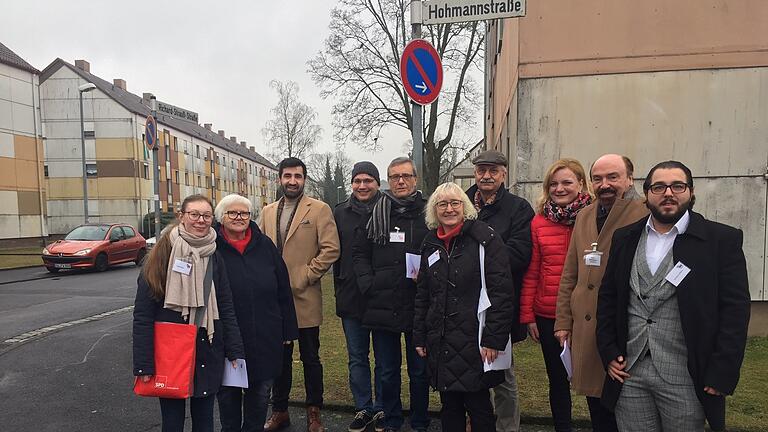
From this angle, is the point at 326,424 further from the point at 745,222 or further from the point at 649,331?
the point at 745,222

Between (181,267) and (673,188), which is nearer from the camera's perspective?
(673,188)

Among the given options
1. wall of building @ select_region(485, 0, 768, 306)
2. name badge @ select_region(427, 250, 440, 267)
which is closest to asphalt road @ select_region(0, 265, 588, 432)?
name badge @ select_region(427, 250, 440, 267)

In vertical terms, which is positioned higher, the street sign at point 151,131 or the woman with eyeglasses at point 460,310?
the street sign at point 151,131

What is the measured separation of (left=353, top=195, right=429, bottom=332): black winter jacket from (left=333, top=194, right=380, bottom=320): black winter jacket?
118 mm

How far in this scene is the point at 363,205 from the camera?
156 inches

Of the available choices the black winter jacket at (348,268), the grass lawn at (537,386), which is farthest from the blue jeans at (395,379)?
the grass lawn at (537,386)

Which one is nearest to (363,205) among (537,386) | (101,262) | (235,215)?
(235,215)

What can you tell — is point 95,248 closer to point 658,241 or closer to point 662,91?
point 662,91

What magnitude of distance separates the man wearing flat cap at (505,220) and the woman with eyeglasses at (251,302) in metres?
1.65

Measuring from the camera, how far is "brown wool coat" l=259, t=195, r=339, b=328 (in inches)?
155

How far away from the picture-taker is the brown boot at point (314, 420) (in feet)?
12.8

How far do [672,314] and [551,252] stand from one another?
0.98 meters

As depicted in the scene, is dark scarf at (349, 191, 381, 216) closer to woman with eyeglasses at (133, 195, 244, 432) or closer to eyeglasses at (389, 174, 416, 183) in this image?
eyeglasses at (389, 174, 416, 183)

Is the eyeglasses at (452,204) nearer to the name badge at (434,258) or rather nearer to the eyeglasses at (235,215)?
the name badge at (434,258)
